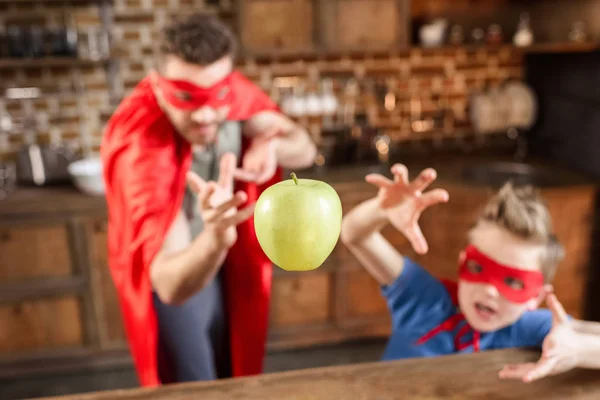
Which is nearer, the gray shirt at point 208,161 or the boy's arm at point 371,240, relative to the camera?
the boy's arm at point 371,240

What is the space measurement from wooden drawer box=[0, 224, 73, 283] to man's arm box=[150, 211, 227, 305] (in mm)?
1499

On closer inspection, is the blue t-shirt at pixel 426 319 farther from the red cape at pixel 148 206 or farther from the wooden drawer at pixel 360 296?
A: the wooden drawer at pixel 360 296

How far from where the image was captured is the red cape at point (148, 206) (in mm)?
1337

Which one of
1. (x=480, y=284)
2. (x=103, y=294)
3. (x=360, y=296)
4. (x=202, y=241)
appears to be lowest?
(x=360, y=296)

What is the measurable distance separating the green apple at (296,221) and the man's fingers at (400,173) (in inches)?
9.1

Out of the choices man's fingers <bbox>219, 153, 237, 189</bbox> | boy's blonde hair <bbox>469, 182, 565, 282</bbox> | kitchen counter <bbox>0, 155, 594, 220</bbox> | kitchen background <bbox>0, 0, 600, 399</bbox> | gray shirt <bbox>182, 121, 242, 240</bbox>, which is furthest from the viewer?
kitchen background <bbox>0, 0, 600, 399</bbox>

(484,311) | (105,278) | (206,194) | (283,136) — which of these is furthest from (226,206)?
(105,278)

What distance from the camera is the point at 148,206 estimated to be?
1321 millimetres

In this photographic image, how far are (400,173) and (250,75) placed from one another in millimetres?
2334

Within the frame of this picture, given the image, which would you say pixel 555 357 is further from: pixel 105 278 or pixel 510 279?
pixel 105 278

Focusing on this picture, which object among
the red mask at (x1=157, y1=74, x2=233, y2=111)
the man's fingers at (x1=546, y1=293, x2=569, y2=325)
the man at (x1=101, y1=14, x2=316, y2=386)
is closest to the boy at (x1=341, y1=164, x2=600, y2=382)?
the man's fingers at (x1=546, y1=293, x2=569, y2=325)

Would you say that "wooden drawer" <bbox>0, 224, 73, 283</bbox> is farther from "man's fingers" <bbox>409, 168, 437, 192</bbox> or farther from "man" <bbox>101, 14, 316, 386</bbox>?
"man's fingers" <bbox>409, 168, 437, 192</bbox>

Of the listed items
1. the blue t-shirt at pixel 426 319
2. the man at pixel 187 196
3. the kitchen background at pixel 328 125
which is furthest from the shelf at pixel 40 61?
the blue t-shirt at pixel 426 319

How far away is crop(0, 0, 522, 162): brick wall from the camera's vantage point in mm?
2941
